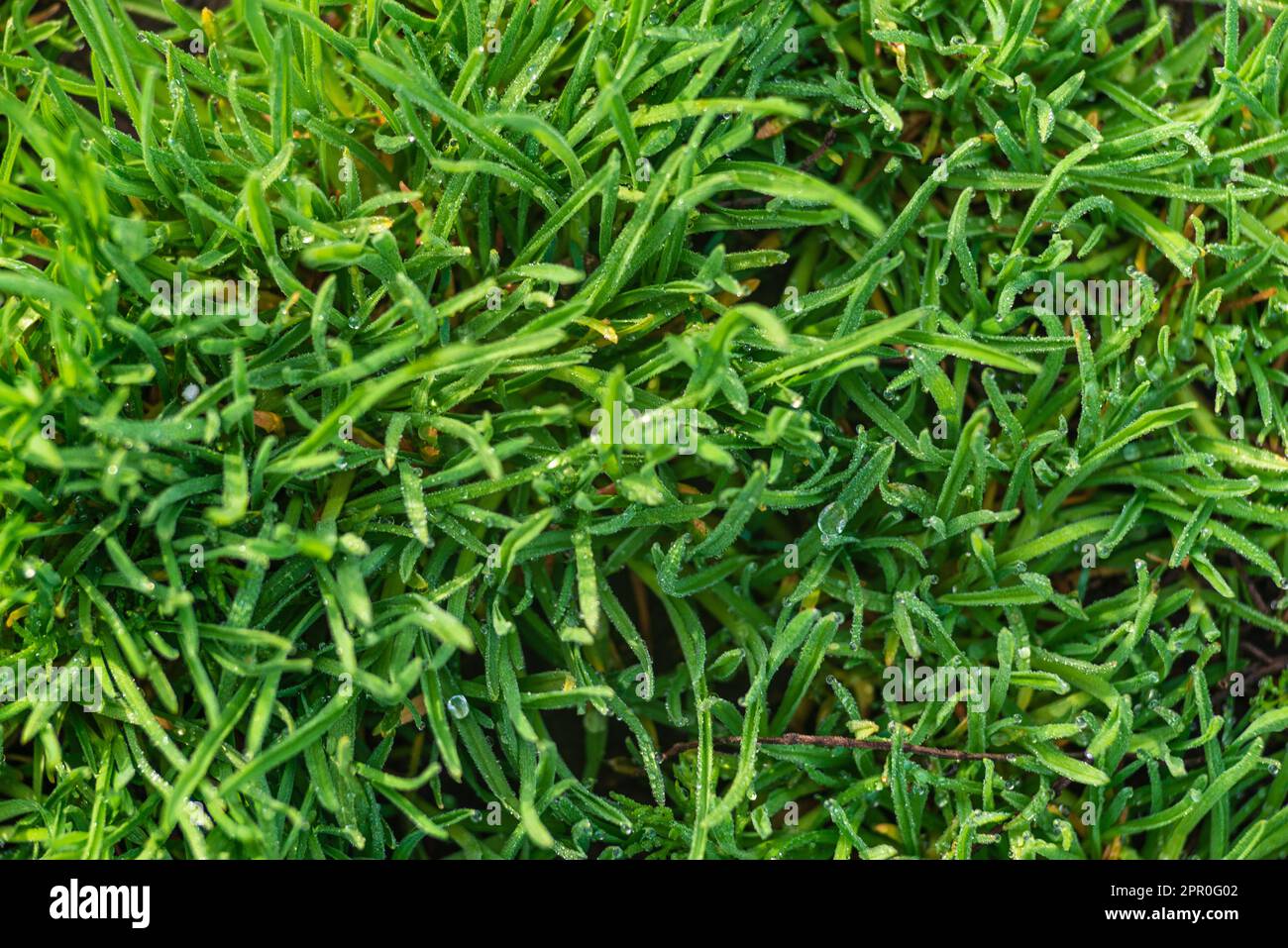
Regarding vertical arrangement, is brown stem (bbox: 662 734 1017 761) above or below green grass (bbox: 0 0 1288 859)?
below

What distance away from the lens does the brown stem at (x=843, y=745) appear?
1394 mm

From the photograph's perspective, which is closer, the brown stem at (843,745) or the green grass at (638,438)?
the green grass at (638,438)

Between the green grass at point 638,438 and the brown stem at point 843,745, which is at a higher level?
the green grass at point 638,438

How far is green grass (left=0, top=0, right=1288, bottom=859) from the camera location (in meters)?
1.24

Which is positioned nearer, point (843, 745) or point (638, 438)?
point (638, 438)

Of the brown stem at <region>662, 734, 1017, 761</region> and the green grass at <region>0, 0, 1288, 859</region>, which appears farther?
the brown stem at <region>662, 734, 1017, 761</region>

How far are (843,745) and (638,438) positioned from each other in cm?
50

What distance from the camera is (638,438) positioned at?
1234mm

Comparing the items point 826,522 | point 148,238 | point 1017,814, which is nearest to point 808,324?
point 826,522

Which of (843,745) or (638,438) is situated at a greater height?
(638,438)

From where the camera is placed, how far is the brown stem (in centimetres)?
139

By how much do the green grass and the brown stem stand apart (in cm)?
1

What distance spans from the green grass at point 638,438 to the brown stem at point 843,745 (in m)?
0.01
